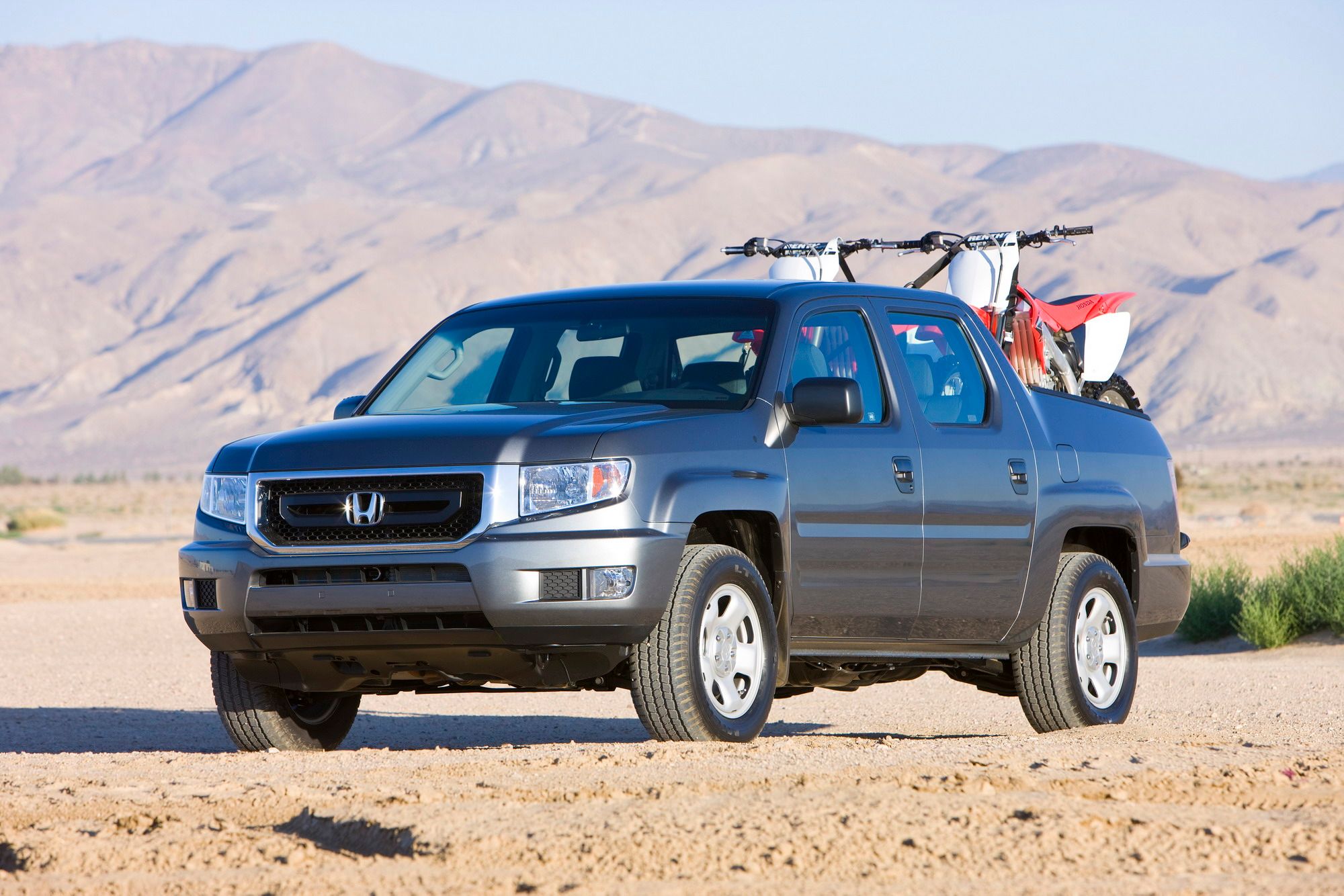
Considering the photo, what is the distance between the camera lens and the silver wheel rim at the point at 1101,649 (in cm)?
966

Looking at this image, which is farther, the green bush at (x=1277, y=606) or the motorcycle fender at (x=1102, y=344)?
the green bush at (x=1277, y=606)

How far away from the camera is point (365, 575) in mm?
7574

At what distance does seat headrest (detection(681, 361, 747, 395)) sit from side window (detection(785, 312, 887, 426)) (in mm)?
360

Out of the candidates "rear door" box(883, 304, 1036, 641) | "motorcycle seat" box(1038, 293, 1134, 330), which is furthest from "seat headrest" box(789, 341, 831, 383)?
"motorcycle seat" box(1038, 293, 1134, 330)

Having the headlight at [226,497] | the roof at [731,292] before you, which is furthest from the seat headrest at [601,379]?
the headlight at [226,497]

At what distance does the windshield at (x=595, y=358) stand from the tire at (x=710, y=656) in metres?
0.74

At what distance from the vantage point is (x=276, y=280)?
135 m

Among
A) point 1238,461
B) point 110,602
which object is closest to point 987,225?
point 1238,461

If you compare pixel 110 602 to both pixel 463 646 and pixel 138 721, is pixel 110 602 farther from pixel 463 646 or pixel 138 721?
pixel 463 646

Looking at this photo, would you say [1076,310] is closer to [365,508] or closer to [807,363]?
[807,363]

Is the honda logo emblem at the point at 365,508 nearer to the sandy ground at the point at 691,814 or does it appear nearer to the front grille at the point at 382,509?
the front grille at the point at 382,509

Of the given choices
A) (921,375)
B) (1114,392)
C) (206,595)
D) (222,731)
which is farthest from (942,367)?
(222,731)

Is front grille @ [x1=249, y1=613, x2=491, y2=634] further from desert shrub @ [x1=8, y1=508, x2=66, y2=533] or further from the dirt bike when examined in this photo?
desert shrub @ [x1=8, y1=508, x2=66, y2=533]

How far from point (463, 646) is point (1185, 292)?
118 m
